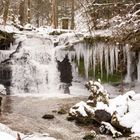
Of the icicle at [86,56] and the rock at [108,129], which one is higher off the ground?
the icicle at [86,56]

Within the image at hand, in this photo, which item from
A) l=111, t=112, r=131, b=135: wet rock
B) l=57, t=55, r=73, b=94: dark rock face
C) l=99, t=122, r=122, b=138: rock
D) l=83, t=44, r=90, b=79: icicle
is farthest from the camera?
l=57, t=55, r=73, b=94: dark rock face

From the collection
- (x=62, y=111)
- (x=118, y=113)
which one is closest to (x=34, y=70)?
(x=62, y=111)

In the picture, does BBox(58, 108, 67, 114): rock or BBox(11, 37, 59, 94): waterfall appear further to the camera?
BBox(11, 37, 59, 94): waterfall

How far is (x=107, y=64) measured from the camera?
18875 mm

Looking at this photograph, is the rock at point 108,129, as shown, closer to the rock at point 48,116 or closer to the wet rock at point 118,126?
the wet rock at point 118,126

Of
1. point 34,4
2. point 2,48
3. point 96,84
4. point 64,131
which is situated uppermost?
point 34,4

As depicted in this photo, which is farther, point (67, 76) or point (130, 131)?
point (67, 76)

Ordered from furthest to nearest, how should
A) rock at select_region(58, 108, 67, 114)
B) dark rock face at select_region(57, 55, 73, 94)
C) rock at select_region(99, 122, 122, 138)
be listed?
dark rock face at select_region(57, 55, 73, 94), rock at select_region(58, 108, 67, 114), rock at select_region(99, 122, 122, 138)

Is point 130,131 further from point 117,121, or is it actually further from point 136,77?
point 136,77

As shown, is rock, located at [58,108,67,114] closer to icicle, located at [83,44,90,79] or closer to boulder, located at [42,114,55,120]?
boulder, located at [42,114,55,120]

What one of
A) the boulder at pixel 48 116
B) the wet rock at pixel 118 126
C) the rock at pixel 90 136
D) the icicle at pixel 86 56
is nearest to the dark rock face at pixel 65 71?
the icicle at pixel 86 56

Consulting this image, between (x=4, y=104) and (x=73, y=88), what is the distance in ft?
15.8

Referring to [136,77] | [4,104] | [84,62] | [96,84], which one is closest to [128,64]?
[136,77]

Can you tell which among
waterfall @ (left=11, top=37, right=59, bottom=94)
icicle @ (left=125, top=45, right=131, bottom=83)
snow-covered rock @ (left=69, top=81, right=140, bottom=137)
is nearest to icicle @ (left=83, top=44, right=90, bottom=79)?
waterfall @ (left=11, top=37, right=59, bottom=94)
